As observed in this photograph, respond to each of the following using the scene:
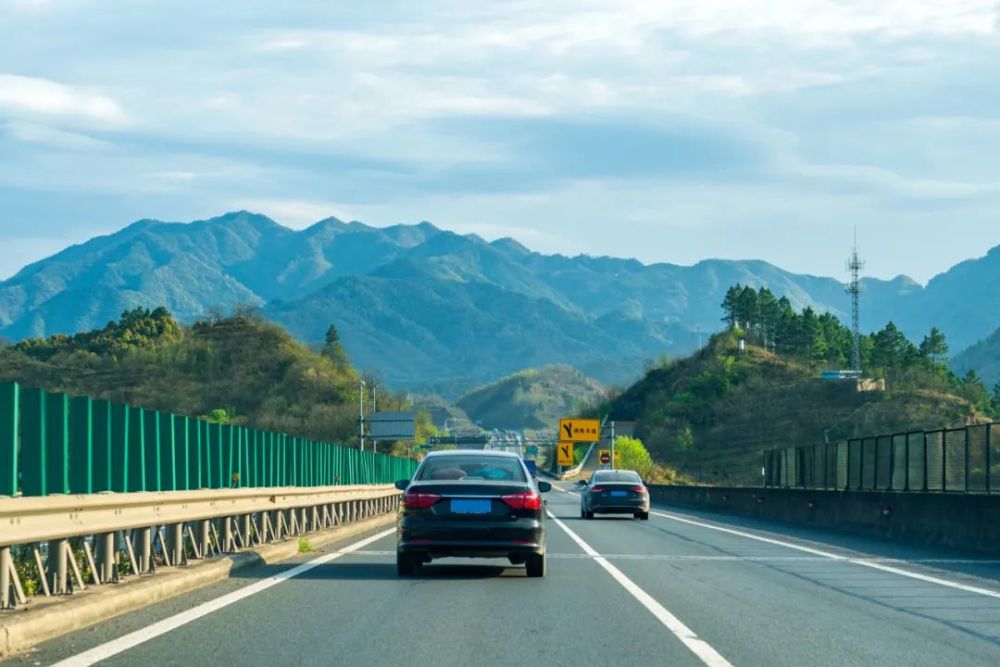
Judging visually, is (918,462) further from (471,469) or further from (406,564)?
(406,564)

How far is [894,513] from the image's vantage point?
29.0m

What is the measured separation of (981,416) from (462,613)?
Answer: 640 ft

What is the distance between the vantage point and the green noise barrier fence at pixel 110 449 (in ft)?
41.0

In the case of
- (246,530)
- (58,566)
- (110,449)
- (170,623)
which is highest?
(110,449)

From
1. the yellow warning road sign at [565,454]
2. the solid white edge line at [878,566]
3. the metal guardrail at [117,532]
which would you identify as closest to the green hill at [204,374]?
the yellow warning road sign at [565,454]

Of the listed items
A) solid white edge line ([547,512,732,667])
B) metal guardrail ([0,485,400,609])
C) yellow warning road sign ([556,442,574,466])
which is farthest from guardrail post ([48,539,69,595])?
yellow warning road sign ([556,442,574,466])

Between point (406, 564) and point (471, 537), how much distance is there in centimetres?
97

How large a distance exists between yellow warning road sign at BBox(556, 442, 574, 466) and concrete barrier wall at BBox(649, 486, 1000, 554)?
223 feet

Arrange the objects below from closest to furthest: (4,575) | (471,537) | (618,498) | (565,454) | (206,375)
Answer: (4,575), (471,537), (618,498), (565,454), (206,375)

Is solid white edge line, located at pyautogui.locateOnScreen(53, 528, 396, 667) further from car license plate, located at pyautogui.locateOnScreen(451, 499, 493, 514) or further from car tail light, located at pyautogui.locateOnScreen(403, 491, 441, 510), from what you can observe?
car license plate, located at pyautogui.locateOnScreen(451, 499, 493, 514)

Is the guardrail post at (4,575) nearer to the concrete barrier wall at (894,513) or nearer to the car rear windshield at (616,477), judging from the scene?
the concrete barrier wall at (894,513)

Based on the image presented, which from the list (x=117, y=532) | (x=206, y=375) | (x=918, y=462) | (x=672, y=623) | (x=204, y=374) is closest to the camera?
(x=672, y=623)

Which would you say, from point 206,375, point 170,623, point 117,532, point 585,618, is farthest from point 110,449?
point 206,375

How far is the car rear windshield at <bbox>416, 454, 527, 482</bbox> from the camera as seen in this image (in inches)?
711
